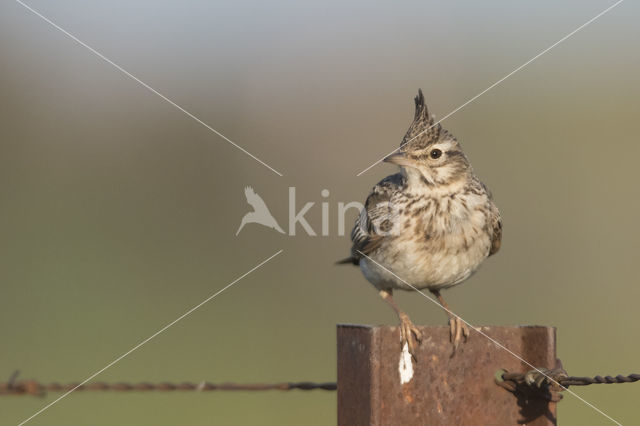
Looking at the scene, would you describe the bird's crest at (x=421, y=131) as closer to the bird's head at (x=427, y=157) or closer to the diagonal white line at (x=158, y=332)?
the bird's head at (x=427, y=157)

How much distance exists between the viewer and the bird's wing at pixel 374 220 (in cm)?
612

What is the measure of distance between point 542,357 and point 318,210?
10.8 m

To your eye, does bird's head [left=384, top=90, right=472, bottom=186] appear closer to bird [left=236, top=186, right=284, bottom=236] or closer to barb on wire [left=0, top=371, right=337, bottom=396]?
barb on wire [left=0, top=371, right=337, bottom=396]

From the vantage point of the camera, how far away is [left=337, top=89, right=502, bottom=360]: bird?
19.1 feet

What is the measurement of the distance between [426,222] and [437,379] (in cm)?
249

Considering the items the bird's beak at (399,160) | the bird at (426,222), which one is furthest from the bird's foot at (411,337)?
the bird's beak at (399,160)

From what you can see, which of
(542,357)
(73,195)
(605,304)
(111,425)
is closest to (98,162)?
(73,195)

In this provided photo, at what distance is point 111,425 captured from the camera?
10.1m

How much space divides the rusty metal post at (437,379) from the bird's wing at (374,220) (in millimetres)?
2367

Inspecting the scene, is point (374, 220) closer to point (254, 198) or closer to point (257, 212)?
point (254, 198)

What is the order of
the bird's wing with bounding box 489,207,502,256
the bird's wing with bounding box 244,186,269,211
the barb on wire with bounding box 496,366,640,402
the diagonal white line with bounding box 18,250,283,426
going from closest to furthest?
the barb on wire with bounding box 496,366,640,402 < the bird's wing with bounding box 489,207,502,256 < the diagonal white line with bounding box 18,250,283,426 < the bird's wing with bounding box 244,186,269,211

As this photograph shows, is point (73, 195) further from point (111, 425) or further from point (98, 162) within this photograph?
point (111, 425)

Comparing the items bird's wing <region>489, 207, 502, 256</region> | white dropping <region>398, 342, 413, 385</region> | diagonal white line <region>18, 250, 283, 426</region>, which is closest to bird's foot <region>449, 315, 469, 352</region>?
white dropping <region>398, 342, 413, 385</region>

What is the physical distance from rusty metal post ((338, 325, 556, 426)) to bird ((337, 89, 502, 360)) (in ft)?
6.86
